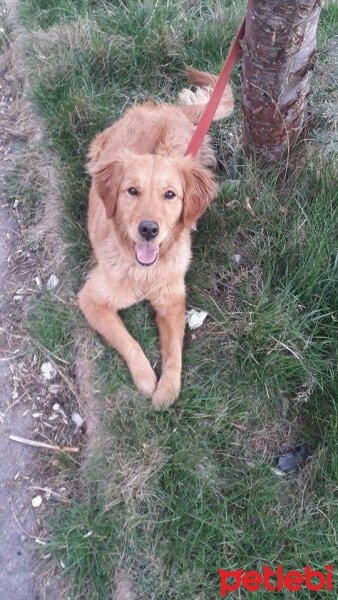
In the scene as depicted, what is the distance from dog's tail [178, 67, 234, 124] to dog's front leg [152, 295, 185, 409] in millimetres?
1408

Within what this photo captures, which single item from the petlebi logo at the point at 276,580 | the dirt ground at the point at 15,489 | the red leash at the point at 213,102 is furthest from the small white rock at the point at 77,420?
the red leash at the point at 213,102

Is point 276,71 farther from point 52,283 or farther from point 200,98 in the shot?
point 52,283

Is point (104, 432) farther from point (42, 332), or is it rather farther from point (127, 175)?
point (127, 175)

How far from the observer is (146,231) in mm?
2619

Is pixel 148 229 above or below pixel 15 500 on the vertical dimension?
above

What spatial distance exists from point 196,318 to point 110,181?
94 centimetres

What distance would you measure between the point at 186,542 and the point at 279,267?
157 cm

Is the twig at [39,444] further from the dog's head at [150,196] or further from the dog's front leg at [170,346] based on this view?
the dog's head at [150,196]

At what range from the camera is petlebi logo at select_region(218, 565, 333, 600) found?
2387mm

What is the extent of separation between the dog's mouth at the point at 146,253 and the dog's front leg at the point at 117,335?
41 cm

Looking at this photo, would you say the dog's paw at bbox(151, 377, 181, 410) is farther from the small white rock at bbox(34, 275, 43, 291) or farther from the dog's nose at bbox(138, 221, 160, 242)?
the small white rock at bbox(34, 275, 43, 291)

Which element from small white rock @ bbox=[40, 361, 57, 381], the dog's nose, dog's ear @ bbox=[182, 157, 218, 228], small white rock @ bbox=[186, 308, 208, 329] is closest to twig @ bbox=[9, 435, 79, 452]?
small white rock @ bbox=[40, 361, 57, 381]

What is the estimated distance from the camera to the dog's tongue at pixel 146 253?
281 cm

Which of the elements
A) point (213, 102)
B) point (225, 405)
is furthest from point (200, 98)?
point (225, 405)
